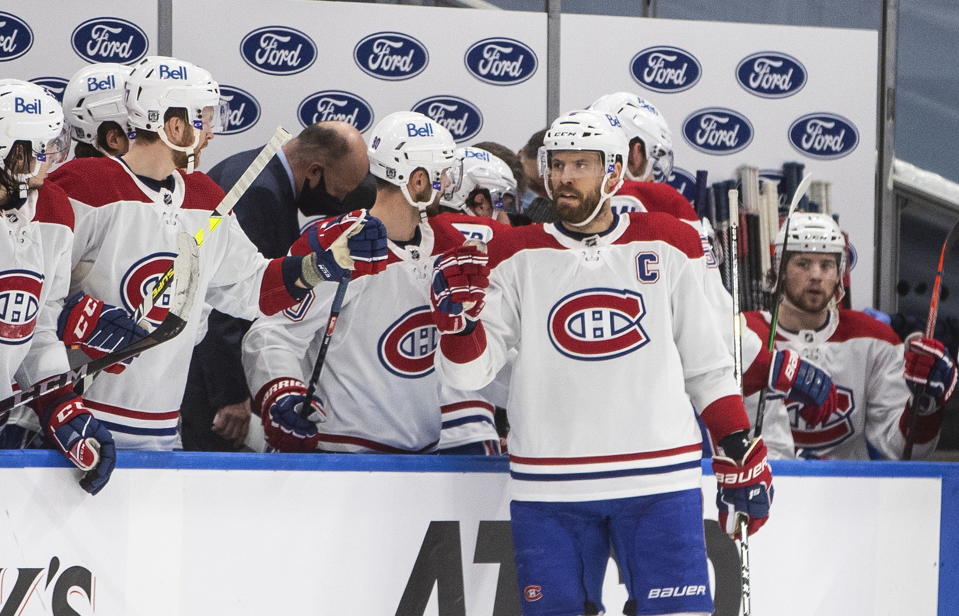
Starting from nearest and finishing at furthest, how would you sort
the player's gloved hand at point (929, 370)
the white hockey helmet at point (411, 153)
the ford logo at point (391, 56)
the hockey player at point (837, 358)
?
the white hockey helmet at point (411, 153) → the player's gloved hand at point (929, 370) → the hockey player at point (837, 358) → the ford logo at point (391, 56)

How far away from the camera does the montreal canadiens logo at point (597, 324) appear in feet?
10.0

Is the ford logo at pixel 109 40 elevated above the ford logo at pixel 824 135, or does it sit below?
above

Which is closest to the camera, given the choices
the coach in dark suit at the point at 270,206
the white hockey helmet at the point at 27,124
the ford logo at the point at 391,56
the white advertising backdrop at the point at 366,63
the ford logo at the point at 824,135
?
the white hockey helmet at the point at 27,124

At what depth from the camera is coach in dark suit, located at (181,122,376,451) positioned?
13.3 feet

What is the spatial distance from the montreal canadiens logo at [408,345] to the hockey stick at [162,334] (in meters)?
0.58

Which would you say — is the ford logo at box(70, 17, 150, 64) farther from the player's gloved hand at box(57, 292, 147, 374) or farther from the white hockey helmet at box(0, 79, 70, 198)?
the player's gloved hand at box(57, 292, 147, 374)

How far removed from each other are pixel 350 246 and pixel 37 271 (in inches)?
27.6

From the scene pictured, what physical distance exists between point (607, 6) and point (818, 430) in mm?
1751

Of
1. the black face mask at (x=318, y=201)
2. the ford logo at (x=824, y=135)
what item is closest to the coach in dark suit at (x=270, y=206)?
the black face mask at (x=318, y=201)

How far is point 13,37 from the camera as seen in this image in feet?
14.6

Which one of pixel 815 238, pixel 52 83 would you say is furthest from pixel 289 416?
pixel 815 238

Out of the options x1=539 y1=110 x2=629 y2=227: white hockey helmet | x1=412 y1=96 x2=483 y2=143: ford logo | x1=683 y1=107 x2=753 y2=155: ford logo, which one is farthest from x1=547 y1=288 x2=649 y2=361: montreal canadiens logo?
x1=683 y1=107 x2=753 y2=155: ford logo

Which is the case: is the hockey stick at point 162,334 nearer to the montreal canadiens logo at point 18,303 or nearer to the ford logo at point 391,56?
the montreal canadiens logo at point 18,303

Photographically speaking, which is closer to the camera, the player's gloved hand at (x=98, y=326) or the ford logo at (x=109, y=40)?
the player's gloved hand at (x=98, y=326)
